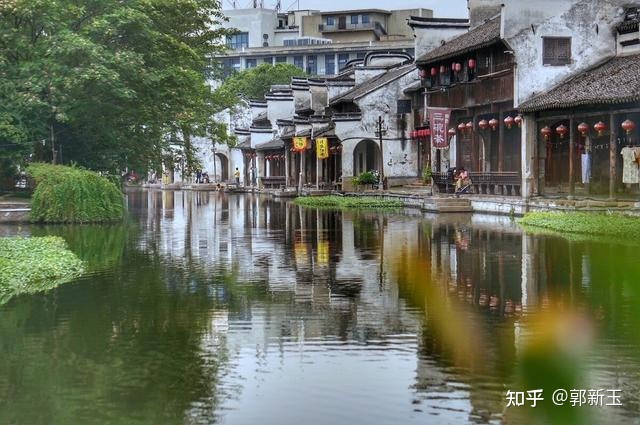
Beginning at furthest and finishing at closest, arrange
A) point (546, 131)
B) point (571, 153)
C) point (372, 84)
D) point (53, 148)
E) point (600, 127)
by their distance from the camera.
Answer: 1. point (372, 84)
2. point (53, 148)
3. point (546, 131)
4. point (571, 153)
5. point (600, 127)

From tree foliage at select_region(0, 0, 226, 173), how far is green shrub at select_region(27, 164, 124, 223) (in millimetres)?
2846

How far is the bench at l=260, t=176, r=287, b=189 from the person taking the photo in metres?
74.1

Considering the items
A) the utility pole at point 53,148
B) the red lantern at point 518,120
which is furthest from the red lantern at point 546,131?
the utility pole at point 53,148

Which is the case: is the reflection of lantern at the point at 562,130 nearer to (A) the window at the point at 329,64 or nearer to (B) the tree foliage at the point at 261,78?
(B) the tree foliage at the point at 261,78

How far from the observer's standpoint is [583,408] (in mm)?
8602

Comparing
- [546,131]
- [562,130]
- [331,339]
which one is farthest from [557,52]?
[331,339]

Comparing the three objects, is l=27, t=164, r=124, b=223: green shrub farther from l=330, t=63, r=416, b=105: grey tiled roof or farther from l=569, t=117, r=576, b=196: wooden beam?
l=330, t=63, r=416, b=105: grey tiled roof

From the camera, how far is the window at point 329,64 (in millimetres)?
107444

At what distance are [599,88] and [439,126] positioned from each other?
1196 centimetres

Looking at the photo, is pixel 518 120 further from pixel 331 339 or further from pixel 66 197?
pixel 331 339

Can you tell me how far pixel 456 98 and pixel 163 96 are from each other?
14.3m

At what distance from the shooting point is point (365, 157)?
204ft

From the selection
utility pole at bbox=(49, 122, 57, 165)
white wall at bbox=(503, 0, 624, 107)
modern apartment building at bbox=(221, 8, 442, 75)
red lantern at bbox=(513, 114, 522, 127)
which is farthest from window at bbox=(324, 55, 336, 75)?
utility pole at bbox=(49, 122, 57, 165)

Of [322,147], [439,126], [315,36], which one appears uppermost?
[315,36]
